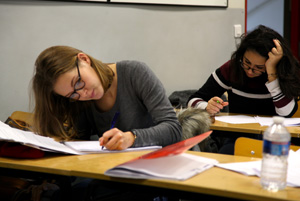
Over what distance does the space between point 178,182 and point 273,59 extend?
4.70ft

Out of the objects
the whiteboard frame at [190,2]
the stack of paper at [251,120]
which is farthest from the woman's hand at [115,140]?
the whiteboard frame at [190,2]

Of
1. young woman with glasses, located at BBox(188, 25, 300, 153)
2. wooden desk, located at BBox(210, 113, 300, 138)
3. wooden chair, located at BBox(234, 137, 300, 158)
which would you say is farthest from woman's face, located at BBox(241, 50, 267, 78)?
wooden chair, located at BBox(234, 137, 300, 158)

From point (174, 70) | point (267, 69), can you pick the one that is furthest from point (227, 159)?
point (174, 70)

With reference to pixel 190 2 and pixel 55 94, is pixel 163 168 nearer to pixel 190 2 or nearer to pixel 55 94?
pixel 55 94

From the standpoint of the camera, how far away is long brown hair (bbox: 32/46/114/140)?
144 cm

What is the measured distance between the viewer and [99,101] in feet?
5.62

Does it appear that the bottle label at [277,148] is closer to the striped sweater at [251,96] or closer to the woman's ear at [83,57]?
the woman's ear at [83,57]

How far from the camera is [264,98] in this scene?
236 centimetres

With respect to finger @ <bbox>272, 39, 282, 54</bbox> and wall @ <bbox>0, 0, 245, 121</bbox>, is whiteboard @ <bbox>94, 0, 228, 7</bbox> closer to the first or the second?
wall @ <bbox>0, 0, 245, 121</bbox>

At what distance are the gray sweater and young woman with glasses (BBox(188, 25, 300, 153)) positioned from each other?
78cm

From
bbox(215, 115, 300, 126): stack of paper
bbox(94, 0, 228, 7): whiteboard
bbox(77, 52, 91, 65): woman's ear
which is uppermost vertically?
bbox(94, 0, 228, 7): whiteboard

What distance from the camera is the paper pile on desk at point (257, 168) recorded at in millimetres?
1011

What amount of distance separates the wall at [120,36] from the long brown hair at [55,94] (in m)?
1.76

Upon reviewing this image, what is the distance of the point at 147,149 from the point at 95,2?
7.60 feet
